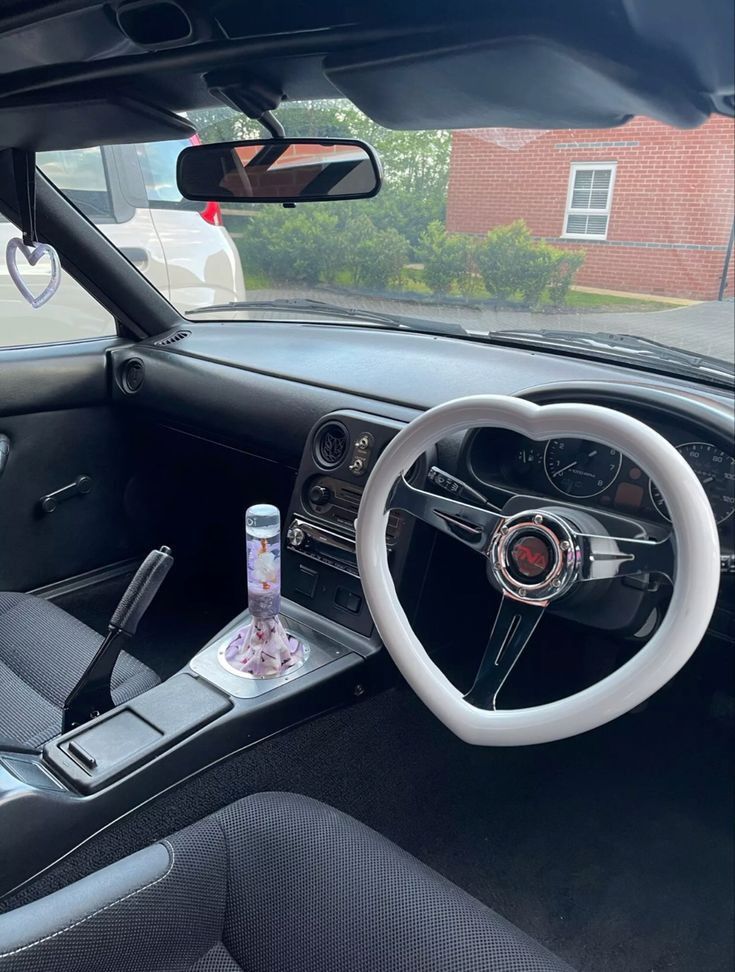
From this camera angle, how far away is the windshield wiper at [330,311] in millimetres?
2541

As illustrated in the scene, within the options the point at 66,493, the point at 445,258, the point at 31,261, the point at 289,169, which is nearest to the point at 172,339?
the point at 66,493

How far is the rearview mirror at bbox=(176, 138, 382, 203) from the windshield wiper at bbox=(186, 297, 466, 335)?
2.83 ft

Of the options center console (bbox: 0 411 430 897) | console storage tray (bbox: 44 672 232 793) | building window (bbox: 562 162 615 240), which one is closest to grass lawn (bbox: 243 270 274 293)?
center console (bbox: 0 411 430 897)

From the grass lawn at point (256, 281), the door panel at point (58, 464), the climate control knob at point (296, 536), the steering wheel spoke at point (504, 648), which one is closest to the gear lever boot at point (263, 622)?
the climate control knob at point (296, 536)

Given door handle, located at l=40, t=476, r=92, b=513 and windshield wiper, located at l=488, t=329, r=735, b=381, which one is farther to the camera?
door handle, located at l=40, t=476, r=92, b=513

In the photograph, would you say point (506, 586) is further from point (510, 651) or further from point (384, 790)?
point (384, 790)

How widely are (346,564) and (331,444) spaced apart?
0.33m

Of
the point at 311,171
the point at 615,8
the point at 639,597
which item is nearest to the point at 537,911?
the point at 639,597

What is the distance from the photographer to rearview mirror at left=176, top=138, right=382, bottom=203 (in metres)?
1.58

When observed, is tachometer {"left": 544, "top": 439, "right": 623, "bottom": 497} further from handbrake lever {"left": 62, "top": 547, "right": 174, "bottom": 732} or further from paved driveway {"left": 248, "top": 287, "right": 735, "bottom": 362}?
handbrake lever {"left": 62, "top": 547, "right": 174, "bottom": 732}

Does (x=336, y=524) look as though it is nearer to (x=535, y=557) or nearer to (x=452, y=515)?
(x=452, y=515)

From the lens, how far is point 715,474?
1.49m

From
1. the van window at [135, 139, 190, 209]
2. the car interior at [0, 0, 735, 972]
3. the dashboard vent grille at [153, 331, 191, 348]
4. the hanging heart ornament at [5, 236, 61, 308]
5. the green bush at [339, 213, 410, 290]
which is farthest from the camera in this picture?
the dashboard vent grille at [153, 331, 191, 348]

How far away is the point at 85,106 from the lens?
1.37 meters
